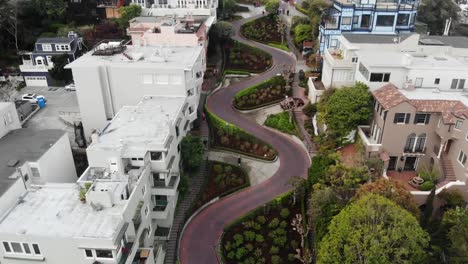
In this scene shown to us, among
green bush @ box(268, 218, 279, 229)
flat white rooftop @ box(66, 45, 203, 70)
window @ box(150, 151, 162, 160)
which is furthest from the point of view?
flat white rooftop @ box(66, 45, 203, 70)

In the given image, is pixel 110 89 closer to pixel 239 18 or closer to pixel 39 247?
pixel 39 247

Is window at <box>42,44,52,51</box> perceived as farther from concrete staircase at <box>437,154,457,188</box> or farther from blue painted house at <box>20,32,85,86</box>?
concrete staircase at <box>437,154,457,188</box>

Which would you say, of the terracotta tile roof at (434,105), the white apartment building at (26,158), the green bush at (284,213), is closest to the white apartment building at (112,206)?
the white apartment building at (26,158)

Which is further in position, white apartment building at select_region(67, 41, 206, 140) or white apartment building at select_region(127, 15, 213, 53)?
white apartment building at select_region(127, 15, 213, 53)

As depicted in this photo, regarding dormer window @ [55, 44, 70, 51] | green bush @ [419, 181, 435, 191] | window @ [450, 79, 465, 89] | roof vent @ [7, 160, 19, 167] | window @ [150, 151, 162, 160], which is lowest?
green bush @ [419, 181, 435, 191]

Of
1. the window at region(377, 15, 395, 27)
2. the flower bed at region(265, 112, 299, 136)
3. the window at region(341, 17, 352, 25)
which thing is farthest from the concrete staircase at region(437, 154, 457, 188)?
the window at region(377, 15, 395, 27)

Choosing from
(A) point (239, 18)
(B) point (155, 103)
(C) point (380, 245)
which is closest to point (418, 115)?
(C) point (380, 245)
